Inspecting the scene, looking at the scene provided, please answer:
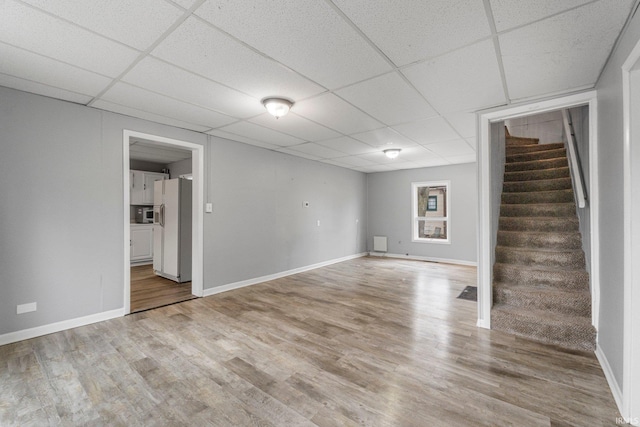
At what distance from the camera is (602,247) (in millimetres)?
2375

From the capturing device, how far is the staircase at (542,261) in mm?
2807

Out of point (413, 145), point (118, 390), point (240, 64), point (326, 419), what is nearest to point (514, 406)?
point (326, 419)

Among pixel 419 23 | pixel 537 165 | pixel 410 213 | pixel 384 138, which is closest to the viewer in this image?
pixel 419 23

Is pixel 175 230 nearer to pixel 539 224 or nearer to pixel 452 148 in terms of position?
pixel 452 148

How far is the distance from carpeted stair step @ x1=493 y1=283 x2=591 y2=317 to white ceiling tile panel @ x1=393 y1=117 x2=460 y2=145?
2.19m

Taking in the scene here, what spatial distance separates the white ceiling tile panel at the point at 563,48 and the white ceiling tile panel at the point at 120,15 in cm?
222

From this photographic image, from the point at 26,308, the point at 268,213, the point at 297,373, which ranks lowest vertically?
the point at 297,373

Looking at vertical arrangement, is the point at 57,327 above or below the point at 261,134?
below

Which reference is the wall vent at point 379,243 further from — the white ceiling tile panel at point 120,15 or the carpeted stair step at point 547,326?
the white ceiling tile panel at point 120,15

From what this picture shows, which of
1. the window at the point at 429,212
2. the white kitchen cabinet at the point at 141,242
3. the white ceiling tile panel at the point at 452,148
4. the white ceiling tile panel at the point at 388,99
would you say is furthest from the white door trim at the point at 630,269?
the white kitchen cabinet at the point at 141,242

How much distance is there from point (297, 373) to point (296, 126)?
297 cm

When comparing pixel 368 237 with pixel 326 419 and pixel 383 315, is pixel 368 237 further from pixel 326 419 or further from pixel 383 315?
pixel 326 419

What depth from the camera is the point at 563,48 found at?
6.64 ft

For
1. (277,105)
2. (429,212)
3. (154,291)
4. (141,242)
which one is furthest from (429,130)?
(141,242)
